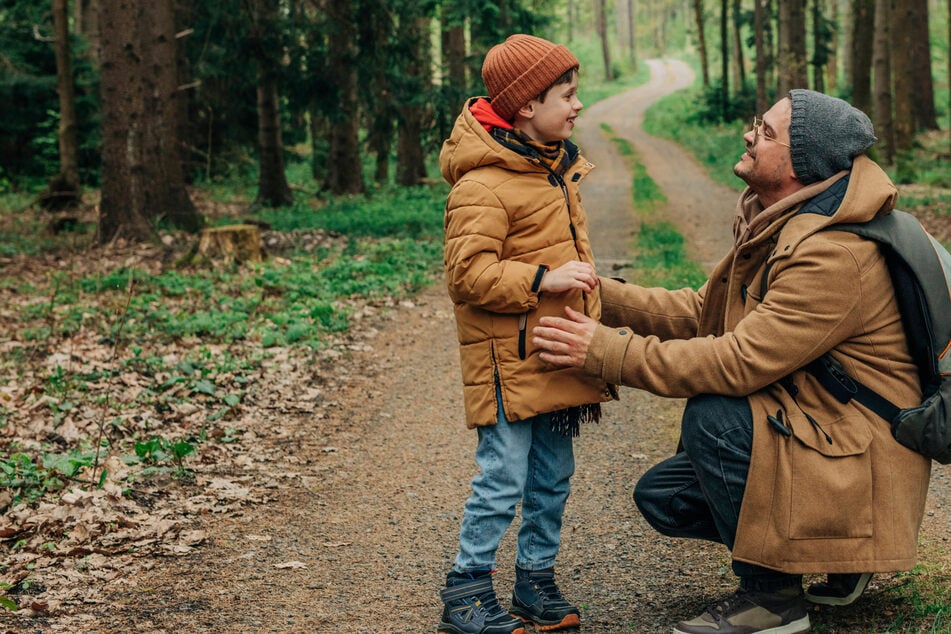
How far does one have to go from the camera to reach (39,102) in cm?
2172

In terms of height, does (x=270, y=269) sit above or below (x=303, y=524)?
above

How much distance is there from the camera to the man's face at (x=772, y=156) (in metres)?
3.06

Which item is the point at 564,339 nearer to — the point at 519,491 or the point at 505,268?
the point at 505,268

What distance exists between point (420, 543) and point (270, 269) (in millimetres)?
6823

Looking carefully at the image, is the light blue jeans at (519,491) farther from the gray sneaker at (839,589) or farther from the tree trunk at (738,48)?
the tree trunk at (738,48)

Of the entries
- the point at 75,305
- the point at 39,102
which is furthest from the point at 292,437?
the point at 39,102

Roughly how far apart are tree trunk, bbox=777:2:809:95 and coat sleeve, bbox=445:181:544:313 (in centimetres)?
1712

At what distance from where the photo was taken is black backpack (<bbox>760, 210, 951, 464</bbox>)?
2.85 m

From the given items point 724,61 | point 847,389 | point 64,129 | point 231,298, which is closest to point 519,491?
point 847,389

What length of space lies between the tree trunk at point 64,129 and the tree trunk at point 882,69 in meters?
14.5

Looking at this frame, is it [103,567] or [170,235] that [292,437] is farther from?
[170,235]

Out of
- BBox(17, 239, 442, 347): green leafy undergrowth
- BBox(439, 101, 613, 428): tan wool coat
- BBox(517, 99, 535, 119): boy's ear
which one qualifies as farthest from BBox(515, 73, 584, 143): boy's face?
BBox(17, 239, 442, 347): green leafy undergrowth

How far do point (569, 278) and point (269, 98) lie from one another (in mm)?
15108

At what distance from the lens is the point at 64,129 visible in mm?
17266
